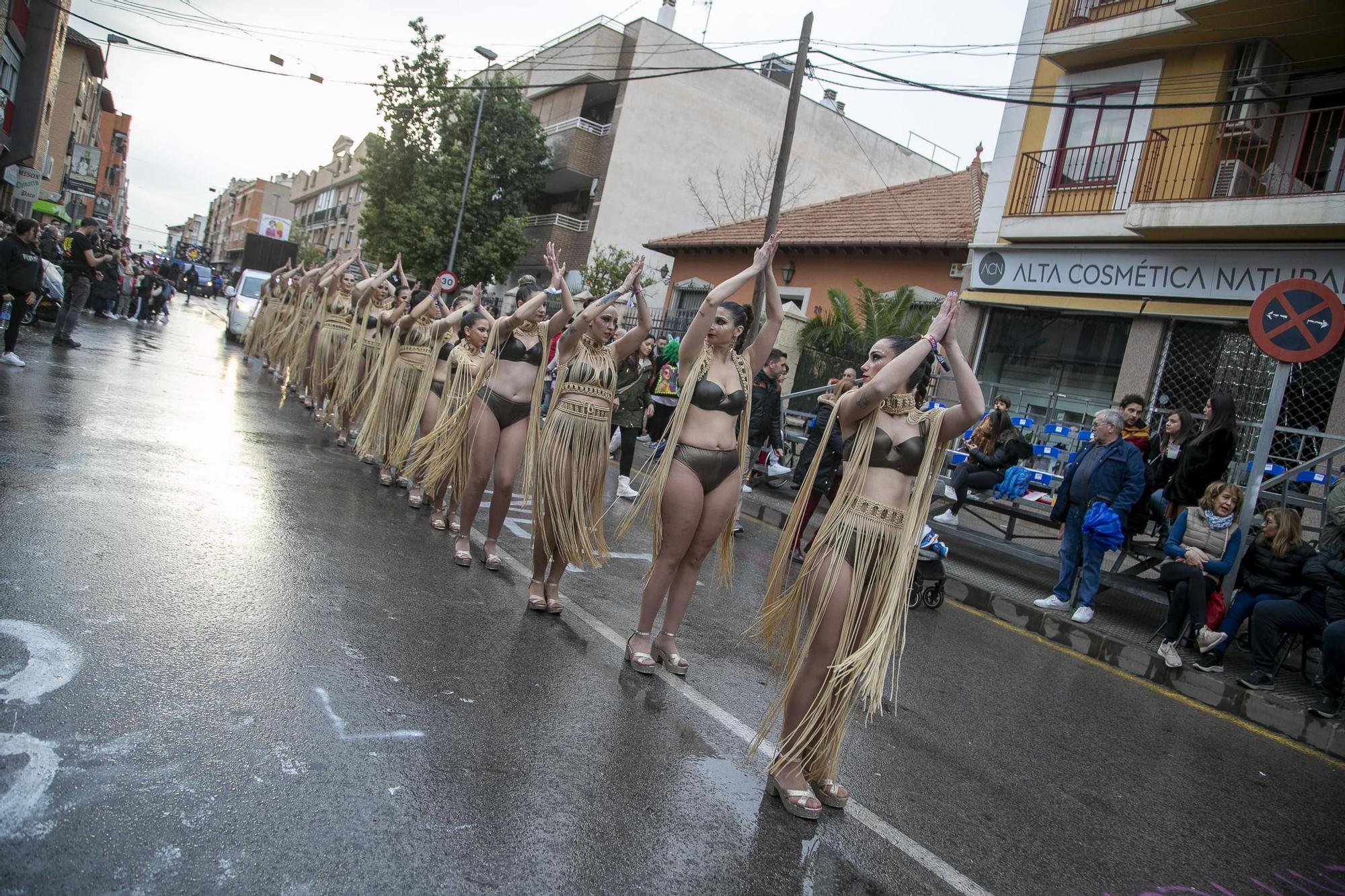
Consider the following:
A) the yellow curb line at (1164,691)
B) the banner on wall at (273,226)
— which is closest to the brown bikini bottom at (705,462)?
the yellow curb line at (1164,691)

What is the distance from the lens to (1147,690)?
660cm

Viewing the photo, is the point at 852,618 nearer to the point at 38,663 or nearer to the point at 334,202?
the point at 38,663

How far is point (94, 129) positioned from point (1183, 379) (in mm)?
71727

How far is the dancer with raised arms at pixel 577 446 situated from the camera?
5.39 m

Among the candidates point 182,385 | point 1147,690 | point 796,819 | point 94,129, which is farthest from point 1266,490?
point 94,129

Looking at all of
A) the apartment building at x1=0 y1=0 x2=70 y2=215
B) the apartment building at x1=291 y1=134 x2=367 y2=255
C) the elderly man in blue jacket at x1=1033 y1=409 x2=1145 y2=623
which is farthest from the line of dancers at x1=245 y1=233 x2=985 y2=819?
the apartment building at x1=291 y1=134 x2=367 y2=255

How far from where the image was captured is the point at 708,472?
4672mm

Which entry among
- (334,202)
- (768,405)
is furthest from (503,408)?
(334,202)

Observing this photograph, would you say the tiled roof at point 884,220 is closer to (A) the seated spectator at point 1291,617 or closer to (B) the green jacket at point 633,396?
(B) the green jacket at point 633,396

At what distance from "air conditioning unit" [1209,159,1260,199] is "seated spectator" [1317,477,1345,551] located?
24.3ft

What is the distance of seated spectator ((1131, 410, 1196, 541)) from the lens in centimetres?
880

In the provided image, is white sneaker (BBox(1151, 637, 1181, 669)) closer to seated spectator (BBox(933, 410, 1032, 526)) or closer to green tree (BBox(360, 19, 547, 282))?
seated spectator (BBox(933, 410, 1032, 526))

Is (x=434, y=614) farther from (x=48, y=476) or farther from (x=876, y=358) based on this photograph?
(x=48, y=476)

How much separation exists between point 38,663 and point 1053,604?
723cm
